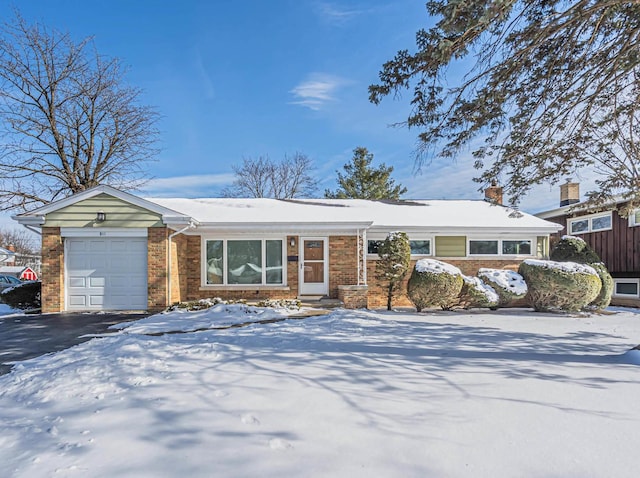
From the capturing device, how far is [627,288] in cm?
1384

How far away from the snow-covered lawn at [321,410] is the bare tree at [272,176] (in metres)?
24.5

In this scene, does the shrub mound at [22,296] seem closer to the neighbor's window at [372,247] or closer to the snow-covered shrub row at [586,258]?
the neighbor's window at [372,247]

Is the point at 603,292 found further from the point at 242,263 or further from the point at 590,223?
the point at 242,263

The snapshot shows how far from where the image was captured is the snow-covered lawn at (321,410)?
8.35 feet

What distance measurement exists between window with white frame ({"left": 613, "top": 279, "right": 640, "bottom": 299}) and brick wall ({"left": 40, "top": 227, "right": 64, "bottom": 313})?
19.6m

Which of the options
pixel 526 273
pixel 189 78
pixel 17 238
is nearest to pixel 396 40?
pixel 526 273

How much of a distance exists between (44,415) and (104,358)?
1.65 m

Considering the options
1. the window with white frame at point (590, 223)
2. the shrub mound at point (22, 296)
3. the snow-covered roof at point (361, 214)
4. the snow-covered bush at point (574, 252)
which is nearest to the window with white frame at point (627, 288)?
the window with white frame at point (590, 223)

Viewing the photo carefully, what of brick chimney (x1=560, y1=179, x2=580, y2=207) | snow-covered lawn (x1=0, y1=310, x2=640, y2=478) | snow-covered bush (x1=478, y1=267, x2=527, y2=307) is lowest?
snow-covered lawn (x1=0, y1=310, x2=640, y2=478)

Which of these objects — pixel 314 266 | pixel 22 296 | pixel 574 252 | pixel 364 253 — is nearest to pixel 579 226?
pixel 574 252

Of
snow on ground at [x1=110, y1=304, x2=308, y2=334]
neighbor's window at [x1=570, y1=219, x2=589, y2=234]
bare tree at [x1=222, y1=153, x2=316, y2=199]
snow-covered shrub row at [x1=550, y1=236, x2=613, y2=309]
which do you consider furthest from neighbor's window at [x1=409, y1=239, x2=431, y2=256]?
bare tree at [x1=222, y1=153, x2=316, y2=199]

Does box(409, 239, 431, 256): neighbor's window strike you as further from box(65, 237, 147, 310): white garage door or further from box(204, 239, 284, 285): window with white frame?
box(65, 237, 147, 310): white garage door

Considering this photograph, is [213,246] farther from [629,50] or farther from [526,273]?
[629,50]

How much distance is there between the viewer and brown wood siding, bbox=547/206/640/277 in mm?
13180
